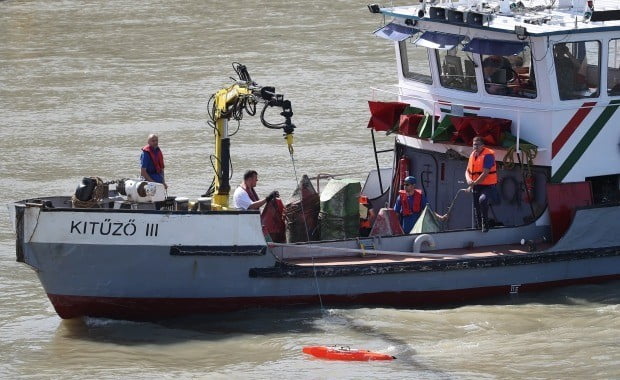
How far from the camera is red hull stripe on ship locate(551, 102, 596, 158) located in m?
14.7

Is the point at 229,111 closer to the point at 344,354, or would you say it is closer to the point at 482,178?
the point at 482,178

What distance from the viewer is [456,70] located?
1548 cm

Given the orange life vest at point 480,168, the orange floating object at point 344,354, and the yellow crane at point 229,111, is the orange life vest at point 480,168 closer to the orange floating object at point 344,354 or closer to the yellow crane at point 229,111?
the yellow crane at point 229,111

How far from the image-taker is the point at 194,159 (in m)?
22.6

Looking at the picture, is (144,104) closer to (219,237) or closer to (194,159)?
(194,159)

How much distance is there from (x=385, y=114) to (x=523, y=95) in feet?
5.62

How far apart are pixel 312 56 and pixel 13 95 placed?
22.3ft

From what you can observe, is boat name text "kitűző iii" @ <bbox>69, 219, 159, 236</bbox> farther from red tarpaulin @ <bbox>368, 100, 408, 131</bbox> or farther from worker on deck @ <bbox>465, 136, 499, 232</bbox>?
worker on deck @ <bbox>465, 136, 499, 232</bbox>

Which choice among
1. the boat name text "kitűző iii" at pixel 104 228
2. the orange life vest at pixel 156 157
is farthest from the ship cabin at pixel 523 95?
the boat name text "kitűző iii" at pixel 104 228

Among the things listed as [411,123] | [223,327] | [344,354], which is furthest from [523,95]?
[223,327]

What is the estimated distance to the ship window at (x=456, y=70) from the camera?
1531 cm

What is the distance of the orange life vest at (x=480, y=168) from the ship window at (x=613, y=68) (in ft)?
4.84

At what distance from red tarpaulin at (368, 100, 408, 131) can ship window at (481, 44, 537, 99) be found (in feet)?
3.77

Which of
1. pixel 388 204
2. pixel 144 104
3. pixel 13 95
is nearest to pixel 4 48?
pixel 13 95
